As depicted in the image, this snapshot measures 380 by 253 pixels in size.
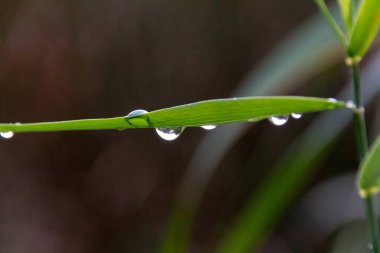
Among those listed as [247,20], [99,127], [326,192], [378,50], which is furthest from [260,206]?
[247,20]

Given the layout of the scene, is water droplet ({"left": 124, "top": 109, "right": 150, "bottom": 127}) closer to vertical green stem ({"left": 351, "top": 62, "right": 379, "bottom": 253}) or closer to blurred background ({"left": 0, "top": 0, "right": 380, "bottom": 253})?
vertical green stem ({"left": 351, "top": 62, "right": 379, "bottom": 253})

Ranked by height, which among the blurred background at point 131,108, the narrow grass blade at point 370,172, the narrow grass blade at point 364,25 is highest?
the blurred background at point 131,108

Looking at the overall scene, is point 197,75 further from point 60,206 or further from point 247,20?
point 60,206

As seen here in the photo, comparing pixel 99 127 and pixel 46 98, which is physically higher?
pixel 46 98

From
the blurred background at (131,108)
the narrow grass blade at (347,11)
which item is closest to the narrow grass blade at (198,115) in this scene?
the narrow grass blade at (347,11)

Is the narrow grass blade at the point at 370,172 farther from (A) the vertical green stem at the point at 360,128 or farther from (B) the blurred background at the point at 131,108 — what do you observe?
(B) the blurred background at the point at 131,108

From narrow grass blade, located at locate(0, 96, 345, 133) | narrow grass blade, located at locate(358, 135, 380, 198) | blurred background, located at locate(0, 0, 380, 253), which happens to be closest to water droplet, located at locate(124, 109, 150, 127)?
narrow grass blade, located at locate(0, 96, 345, 133)
